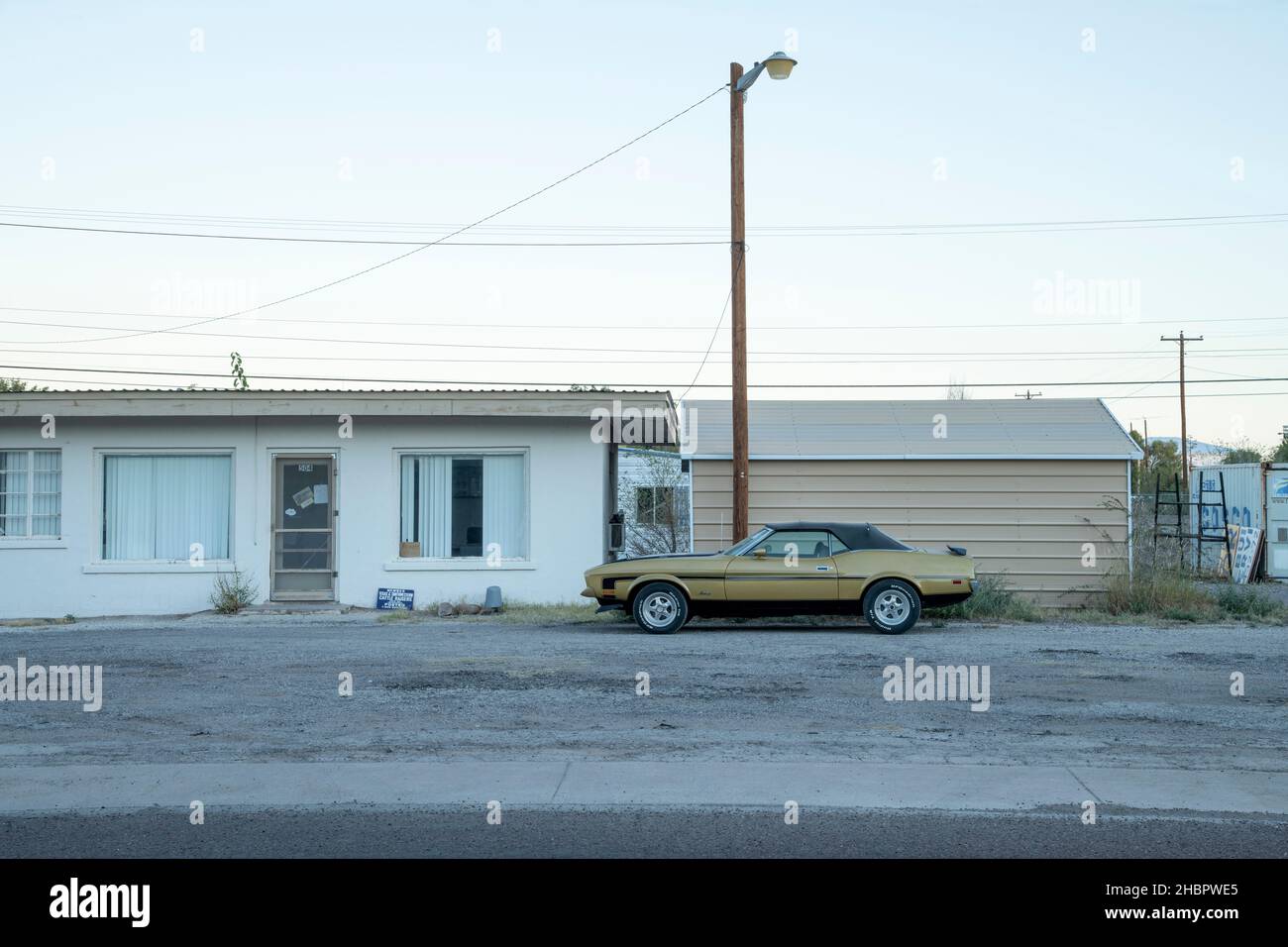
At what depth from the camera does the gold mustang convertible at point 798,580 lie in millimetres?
13906

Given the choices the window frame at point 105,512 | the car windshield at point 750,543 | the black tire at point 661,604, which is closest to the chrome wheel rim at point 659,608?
the black tire at point 661,604

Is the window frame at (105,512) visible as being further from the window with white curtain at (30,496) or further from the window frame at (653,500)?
the window frame at (653,500)

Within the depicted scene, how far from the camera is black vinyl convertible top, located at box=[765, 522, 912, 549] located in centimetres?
1416

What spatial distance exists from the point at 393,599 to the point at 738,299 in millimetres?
6399

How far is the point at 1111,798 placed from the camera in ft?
22.2

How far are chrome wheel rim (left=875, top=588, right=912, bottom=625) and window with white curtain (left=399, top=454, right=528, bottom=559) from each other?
5669mm

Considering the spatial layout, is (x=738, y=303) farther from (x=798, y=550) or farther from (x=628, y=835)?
(x=628, y=835)

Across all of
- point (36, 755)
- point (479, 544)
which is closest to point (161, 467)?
point (479, 544)

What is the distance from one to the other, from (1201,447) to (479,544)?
331ft

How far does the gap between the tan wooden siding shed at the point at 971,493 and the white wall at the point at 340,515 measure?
213 centimetres

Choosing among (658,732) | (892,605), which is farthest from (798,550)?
(658,732)

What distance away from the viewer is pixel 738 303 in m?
16.8
